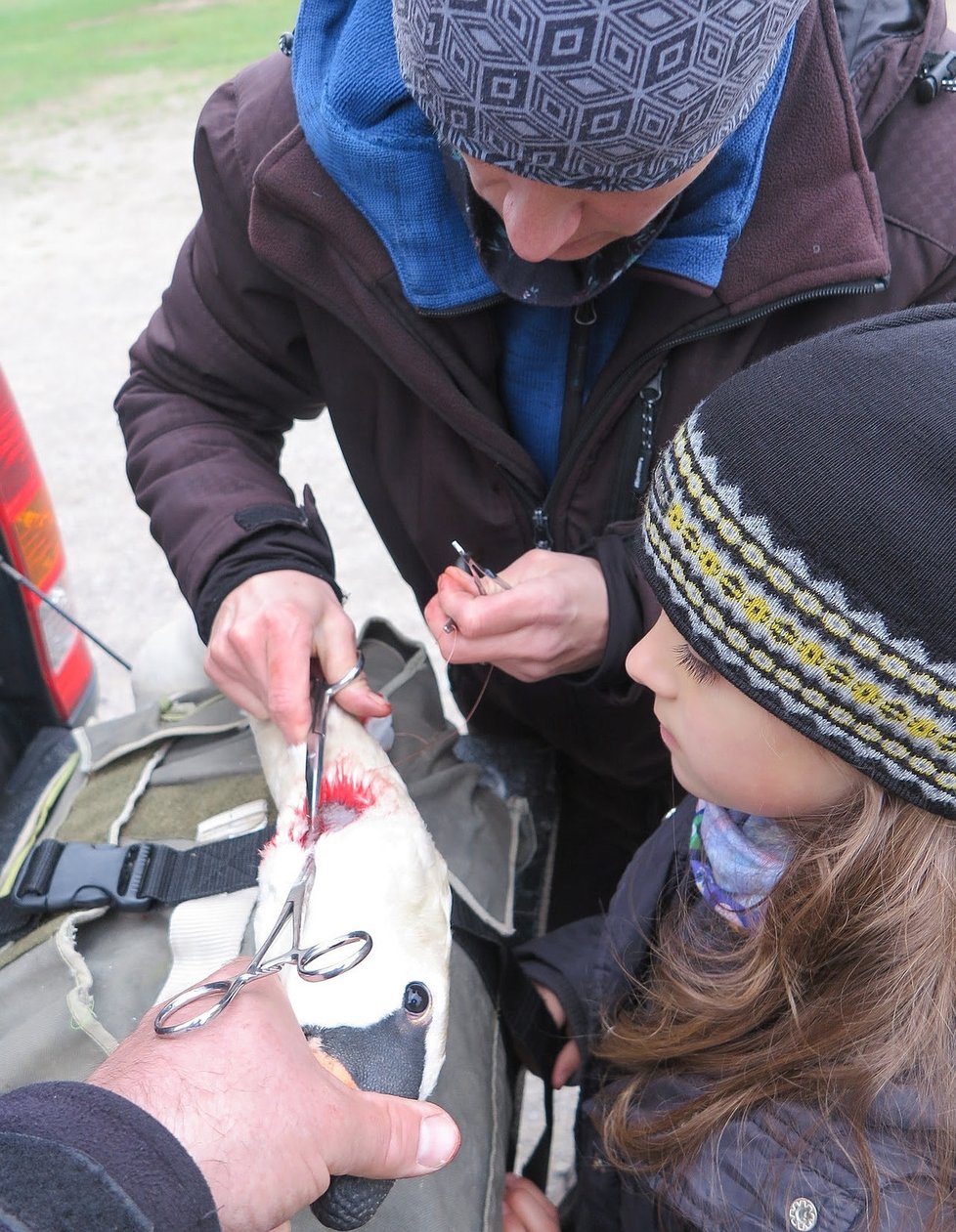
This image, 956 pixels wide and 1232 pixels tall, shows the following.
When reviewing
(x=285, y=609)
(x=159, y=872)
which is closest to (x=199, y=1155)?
(x=159, y=872)

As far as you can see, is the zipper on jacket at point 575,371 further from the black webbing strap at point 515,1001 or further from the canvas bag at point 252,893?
the black webbing strap at point 515,1001

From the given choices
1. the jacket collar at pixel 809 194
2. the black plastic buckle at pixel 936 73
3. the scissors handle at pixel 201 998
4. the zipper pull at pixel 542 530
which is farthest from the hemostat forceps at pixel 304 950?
the black plastic buckle at pixel 936 73

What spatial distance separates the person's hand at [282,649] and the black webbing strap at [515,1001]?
0.30 m

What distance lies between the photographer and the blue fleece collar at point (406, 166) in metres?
1.26

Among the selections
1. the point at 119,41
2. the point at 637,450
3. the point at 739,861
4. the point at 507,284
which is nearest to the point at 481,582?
the point at 637,450

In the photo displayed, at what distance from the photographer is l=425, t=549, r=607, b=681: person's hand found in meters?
1.37

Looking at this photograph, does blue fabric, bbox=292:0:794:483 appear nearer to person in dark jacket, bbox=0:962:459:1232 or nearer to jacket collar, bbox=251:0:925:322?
jacket collar, bbox=251:0:925:322

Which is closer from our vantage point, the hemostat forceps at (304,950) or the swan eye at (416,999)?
the hemostat forceps at (304,950)

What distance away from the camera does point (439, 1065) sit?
111cm

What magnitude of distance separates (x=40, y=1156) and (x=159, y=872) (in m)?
0.55

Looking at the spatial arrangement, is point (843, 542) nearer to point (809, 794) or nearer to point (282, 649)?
point (809, 794)

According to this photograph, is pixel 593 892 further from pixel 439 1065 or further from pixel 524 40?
pixel 524 40

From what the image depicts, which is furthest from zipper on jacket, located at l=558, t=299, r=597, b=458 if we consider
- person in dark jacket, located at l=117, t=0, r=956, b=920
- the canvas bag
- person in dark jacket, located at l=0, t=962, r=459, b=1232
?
person in dark jacket, located at l=0, t=962, r=459, b=1232

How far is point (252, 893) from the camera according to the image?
1215 mm
